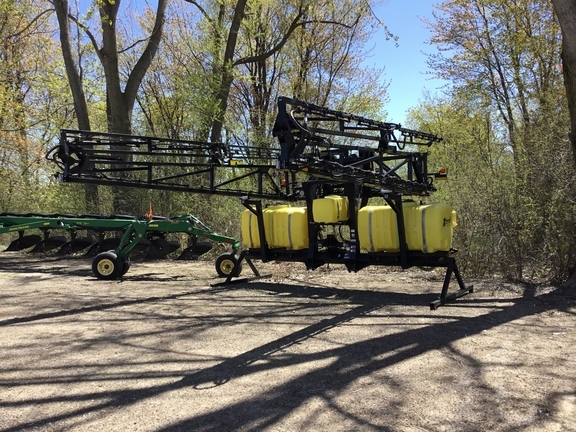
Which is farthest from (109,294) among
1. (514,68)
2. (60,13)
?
(514,68)

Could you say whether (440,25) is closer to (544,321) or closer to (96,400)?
(544,321)

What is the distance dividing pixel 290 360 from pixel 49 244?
437 inches

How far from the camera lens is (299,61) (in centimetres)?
2183

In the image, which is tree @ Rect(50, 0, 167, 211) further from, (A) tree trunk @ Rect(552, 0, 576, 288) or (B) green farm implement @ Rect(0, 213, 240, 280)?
(A) tree trunk @ Rect(552, 0, 576, 288)

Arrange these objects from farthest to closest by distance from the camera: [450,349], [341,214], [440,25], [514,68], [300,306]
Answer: [440,25] → [514,68] → [341,214] → [300,306] → [450,349]

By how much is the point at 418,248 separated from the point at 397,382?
3.40 meters

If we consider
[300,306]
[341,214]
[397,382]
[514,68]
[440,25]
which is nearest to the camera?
[397,382]

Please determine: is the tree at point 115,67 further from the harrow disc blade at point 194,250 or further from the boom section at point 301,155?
the boom section at point 301,155

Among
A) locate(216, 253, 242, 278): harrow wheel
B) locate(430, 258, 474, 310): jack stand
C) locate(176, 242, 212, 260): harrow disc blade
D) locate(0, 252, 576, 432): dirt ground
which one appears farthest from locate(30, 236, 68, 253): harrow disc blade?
locate(430, 258, 474, 310): jack stand

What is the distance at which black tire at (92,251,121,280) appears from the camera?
922 centimetres

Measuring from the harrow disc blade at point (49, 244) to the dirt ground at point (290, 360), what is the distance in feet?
19.2

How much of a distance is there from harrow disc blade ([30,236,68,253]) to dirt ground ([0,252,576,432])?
19.2 ft

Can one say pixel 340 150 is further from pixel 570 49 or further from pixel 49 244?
pixel 49 244

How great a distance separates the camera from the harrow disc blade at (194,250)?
11.0 m
